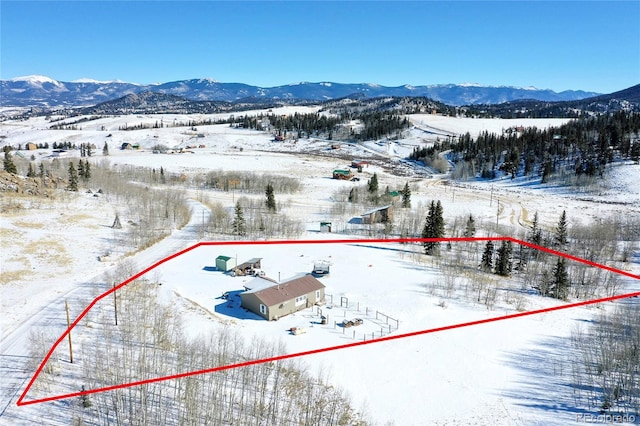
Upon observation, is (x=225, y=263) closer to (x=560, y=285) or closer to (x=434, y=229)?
(x=434, y=229)

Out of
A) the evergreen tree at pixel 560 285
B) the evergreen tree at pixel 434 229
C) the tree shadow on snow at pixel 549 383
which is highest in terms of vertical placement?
the evergreen tree at pixel 434 229

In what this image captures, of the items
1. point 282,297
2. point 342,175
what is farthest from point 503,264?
point 342,175

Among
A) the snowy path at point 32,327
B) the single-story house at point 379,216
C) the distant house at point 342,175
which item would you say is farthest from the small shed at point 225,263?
the distant house at point 342,175

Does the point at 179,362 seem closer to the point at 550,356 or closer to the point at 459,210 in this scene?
the point at 550,356

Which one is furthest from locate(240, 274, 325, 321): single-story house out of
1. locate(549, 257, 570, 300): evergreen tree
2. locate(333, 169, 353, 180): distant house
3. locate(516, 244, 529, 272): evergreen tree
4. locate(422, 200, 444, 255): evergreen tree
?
locate(333, 169, 353, 180): distant house

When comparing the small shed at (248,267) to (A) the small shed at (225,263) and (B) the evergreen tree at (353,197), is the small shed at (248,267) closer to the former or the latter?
(A) the small shed at (225,263)

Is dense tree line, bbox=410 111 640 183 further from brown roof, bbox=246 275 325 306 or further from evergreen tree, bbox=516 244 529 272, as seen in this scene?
brown roof, bbox=246 275 325 306

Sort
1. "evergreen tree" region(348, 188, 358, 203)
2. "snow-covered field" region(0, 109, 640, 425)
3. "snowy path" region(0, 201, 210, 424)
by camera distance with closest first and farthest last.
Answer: "snowy path" region(0, 201, 210, 424)
"snow-covered field" region(0, 109, 640, 425)
"evergreen tree" region(348, 188, 358, 203)
